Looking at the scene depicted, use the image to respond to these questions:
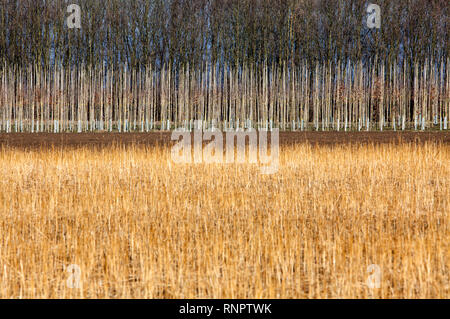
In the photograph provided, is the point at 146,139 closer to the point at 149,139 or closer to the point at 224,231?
the point at 149,139

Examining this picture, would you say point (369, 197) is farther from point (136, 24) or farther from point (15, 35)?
point (15, 35)

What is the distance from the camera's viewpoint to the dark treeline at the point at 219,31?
2508 cm

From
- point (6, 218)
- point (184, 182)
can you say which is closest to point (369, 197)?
point (184, 182)

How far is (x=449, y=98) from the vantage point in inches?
843

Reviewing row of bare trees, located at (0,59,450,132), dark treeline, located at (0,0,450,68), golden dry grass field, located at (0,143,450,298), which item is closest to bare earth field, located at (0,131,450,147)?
row of bare trees, located at (0,59,450,132)

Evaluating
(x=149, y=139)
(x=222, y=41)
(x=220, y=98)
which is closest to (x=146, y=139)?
(x=149, y=139)

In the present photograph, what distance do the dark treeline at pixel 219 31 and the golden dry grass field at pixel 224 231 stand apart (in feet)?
53.5

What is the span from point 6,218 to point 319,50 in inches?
865

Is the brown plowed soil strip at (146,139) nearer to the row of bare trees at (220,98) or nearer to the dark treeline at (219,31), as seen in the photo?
the row of bare trees at (220,98)

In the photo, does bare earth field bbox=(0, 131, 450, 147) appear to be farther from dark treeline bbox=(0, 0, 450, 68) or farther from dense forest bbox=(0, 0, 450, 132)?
dark treeline bbox=(0, 0, 450, 68)

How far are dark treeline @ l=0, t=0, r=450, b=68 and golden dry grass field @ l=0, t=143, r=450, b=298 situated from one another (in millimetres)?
16305

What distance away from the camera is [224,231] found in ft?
17.8

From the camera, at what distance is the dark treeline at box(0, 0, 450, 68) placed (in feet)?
82.3

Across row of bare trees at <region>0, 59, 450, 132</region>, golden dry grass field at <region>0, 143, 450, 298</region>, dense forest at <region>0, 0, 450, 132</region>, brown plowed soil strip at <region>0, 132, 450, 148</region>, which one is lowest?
golden dry grass field at <region>0, 143, 450, 298</region>
